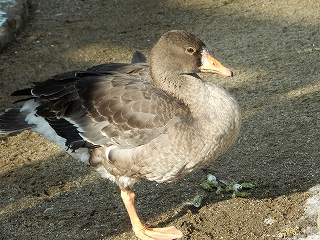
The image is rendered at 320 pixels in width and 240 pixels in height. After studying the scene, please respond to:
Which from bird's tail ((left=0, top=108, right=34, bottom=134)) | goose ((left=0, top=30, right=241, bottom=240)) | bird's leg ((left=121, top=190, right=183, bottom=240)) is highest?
goose ((left=0, top=30, right=241, bottom=240))

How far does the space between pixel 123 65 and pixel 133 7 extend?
4.10m

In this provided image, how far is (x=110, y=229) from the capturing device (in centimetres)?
506

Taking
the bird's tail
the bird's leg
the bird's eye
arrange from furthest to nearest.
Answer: the bird's tail
the bird's leg
the bird's eye

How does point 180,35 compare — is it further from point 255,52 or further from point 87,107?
point 255,52

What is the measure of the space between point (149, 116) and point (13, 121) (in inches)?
58.2

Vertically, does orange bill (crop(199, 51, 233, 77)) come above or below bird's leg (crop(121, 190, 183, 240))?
above

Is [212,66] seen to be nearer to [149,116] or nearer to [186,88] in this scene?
[186,88]

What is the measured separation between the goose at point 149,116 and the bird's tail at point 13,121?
0.20m

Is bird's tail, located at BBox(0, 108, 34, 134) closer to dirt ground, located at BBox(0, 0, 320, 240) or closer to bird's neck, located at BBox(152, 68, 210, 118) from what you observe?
dirt ground, located at BBox(0, 0, 320, 240)

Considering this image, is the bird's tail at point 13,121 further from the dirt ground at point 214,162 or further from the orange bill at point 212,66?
the orange bill at point 212,66

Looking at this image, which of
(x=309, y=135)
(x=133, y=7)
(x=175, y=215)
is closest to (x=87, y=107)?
(x=175, y=215)

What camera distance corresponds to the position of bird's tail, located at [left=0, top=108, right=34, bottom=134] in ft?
17.2

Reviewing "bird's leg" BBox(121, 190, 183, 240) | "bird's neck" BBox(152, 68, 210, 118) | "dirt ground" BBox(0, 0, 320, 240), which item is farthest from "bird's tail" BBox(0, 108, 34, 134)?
"bird's neck" BBox(152, 68, 210, 118)

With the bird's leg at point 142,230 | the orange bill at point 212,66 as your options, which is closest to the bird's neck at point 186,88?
the orange bill at point 212,66
